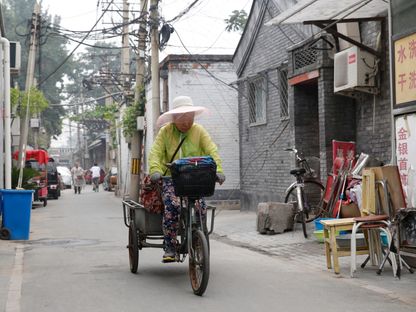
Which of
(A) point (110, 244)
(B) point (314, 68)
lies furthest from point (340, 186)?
(A) point (110, 244)

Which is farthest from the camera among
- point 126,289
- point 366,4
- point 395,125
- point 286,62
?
point 286,62

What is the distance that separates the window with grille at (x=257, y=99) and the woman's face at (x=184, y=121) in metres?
9.61

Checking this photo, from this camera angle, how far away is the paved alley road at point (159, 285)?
6.28m

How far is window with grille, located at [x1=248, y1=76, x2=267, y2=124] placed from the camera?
57.4 ft

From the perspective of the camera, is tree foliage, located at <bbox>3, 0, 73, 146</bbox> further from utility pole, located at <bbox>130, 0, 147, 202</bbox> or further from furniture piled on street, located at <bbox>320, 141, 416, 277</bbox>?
furniture piled on street, located at <bbox>320, 141, 416, 277</bbox>

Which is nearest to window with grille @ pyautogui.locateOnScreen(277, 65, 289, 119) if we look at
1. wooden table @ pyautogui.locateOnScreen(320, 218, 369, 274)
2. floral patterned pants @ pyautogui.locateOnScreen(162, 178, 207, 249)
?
wooden table @ pyautogui.locateOnScreen(320, 218, 369, 274)

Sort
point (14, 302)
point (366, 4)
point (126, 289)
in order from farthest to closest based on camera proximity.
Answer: point (366, 4), point (126, 289), point (14, 302)

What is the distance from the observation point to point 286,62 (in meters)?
15.6

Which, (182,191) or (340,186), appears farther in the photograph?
(340,186)

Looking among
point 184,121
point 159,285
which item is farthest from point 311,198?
point 159,285

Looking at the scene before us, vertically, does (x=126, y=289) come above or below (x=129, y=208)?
below

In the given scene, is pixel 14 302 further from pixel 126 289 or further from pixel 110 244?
pixel 110 244

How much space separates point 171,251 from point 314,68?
6595mm

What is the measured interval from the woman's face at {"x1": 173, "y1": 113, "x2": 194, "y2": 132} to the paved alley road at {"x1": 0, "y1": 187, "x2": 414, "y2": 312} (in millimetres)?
1729
